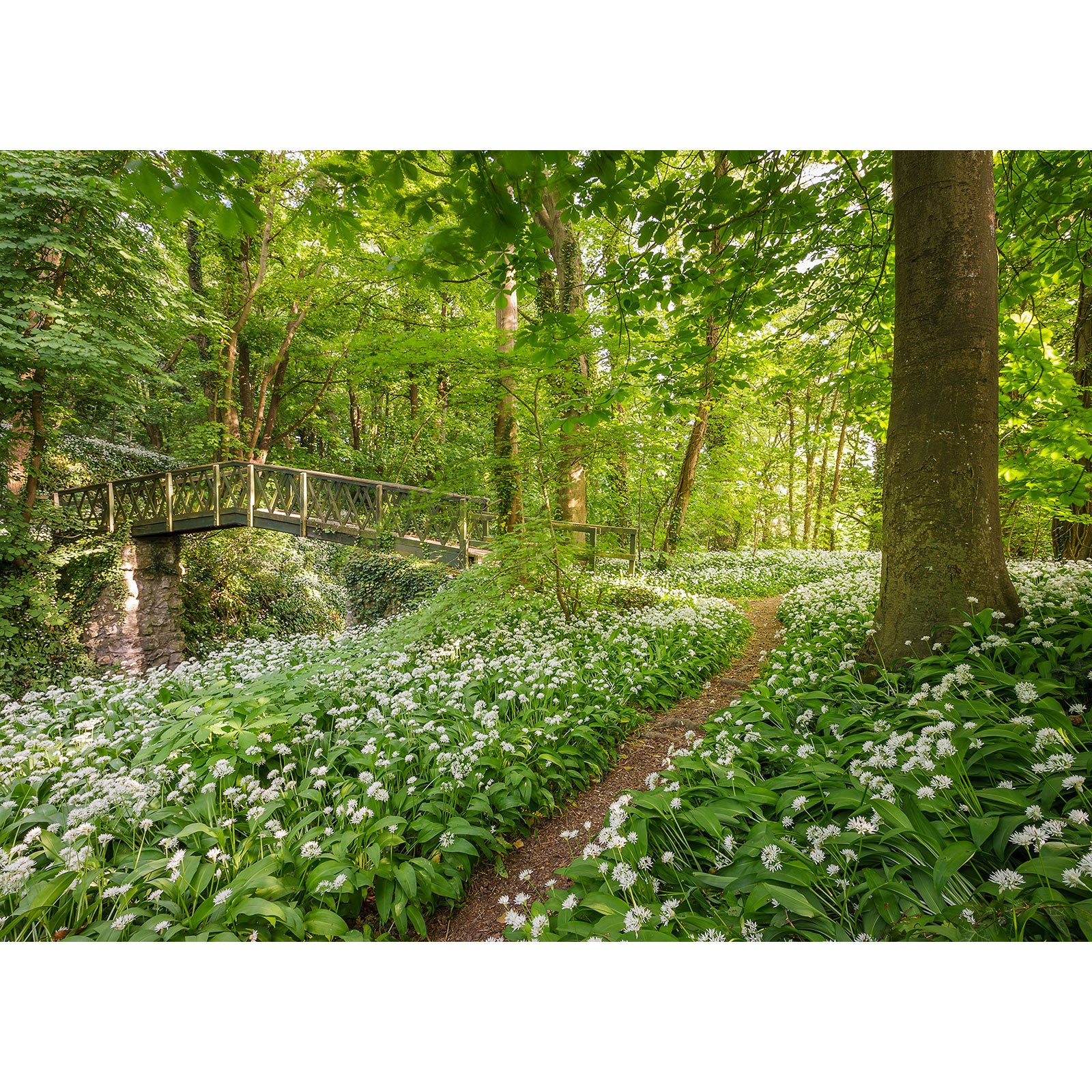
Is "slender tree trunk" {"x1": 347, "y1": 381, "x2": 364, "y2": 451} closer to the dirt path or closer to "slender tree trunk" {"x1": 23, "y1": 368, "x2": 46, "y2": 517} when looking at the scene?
"slender tree trunk" {"x1": 23, "y1": 368, "x2": 46, "y2": 517}

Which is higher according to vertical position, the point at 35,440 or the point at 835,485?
the point at 835,485

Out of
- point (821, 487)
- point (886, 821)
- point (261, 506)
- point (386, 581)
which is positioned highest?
point (821, 487)

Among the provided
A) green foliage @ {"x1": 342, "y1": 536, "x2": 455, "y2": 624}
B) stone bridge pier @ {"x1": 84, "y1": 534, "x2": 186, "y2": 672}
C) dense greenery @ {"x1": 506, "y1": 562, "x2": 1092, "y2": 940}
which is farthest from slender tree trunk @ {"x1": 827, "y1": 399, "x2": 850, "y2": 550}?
stone bridge pier @ {"x1": 84, "y1": 534, "x2": 186, "y2": 672}

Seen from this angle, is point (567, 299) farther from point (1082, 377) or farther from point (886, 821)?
point (886, 821)

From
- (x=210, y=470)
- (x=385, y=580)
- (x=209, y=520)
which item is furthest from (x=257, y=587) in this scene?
(x=385, y=580)

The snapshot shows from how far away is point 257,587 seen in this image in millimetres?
12422

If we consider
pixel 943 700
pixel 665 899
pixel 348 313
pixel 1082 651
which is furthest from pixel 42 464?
pixel 1082 651

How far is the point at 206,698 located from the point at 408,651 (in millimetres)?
1864

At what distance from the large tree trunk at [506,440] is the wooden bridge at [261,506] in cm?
254

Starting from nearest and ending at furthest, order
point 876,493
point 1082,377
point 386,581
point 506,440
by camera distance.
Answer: point 1082,377 → point 506,440 → point 386,581 → point 876,493

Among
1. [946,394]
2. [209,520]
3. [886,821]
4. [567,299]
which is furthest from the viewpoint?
[209,520]

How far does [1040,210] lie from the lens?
322 centimetres

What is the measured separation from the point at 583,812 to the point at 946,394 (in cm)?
338

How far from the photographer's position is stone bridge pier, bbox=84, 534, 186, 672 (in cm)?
959
